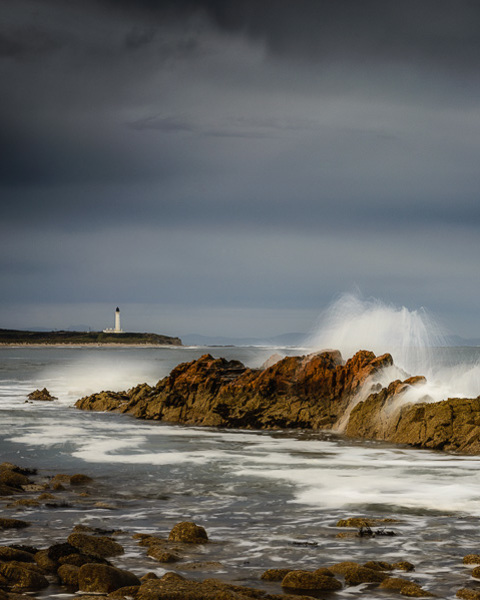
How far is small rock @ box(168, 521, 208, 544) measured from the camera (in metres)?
9.34

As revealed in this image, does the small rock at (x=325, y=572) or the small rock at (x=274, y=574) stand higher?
the small rock at (x=325, y=572)

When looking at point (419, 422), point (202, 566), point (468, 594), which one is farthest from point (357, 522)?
point (419, 422)

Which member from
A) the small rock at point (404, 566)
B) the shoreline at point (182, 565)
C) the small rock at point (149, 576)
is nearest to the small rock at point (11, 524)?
the shoreline at point (182, 565)

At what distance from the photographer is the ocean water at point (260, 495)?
8711 millimetres

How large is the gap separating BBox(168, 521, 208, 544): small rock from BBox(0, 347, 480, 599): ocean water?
23 cm

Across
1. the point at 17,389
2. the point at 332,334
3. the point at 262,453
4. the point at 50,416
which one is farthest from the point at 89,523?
the point at 17,389

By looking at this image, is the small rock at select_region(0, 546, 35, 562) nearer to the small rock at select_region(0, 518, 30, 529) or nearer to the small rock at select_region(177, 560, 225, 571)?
the small rock at select_region(177, 560, 225, 571)

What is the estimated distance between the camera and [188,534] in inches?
369

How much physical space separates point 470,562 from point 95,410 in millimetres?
24463

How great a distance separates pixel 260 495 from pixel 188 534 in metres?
4.02

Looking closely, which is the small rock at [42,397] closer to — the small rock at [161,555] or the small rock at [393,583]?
the small rock at [161,555]

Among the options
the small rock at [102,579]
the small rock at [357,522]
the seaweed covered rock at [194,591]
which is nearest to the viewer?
the seaweed covered rock at [194,591]

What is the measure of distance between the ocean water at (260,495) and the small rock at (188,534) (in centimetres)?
23

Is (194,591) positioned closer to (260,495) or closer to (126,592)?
(126,592)
